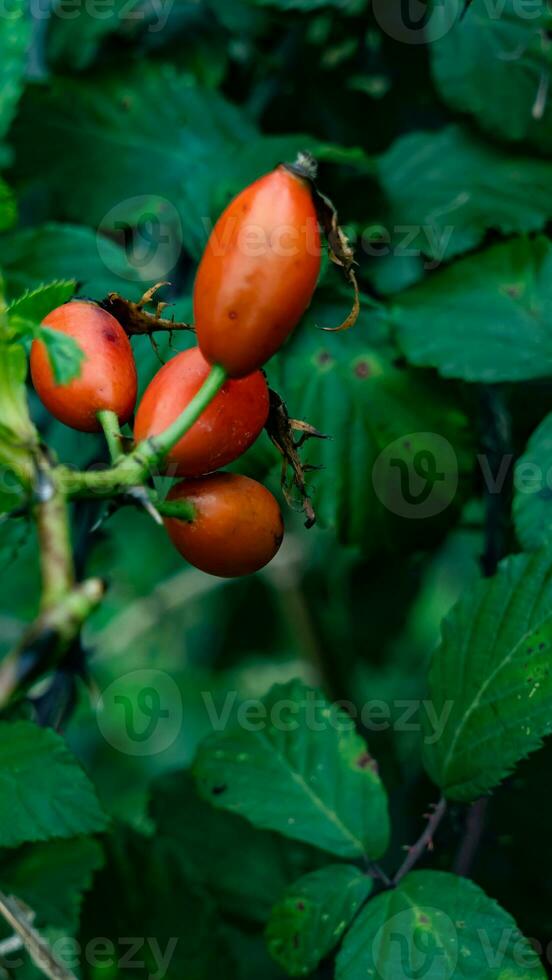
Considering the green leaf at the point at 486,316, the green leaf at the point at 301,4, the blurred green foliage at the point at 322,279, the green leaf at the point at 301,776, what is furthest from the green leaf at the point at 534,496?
the green leaf at the point at 301,4

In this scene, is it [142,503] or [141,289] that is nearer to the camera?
[142,503]

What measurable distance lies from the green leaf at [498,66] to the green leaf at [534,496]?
1.54 feet

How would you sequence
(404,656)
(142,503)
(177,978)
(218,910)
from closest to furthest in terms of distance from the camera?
(142,503)
(177,978)
(218,910)
(404,656)

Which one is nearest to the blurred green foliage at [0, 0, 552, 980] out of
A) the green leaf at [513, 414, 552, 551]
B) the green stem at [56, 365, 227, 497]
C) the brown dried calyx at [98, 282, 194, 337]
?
the green leaf at [513, 414, 552, 551]

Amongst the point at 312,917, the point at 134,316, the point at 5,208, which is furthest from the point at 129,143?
the point at 312,917

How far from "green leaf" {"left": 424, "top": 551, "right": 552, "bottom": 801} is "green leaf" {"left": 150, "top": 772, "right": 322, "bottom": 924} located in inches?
16.8

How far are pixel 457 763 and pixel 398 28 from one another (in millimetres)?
928

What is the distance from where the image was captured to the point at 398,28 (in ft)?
4.27

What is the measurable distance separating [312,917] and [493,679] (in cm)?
26

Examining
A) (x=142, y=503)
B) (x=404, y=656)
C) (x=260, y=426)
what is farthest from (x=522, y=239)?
(x=404, y=656)

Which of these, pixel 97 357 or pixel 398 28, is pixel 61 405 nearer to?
pixel 97 357

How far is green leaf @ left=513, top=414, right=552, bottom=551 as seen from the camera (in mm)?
927

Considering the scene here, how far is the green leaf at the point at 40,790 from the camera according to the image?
2.84 feet

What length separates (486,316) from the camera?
111 centimetres
